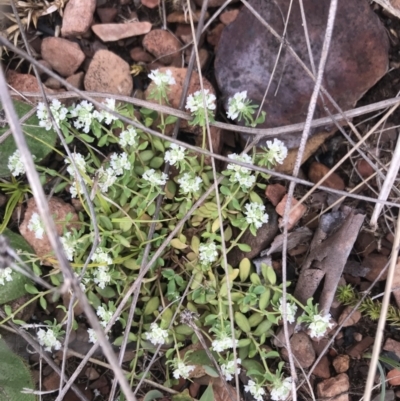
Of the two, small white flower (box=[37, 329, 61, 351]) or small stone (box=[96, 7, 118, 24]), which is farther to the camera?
small stone (box=[96, 7, 118, 24])

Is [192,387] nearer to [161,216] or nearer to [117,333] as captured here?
[117,333]

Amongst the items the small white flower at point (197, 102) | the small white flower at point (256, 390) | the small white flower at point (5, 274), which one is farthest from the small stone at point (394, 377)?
the small white flower at point (5, 274)

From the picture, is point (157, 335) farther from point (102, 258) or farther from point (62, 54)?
point (62, 54)

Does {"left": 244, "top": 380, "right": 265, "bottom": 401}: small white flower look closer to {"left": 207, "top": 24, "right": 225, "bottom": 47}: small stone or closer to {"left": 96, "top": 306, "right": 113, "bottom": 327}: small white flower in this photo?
{"left": 96, "top": 306, "right": 113, "bottom": 327}: small white flower

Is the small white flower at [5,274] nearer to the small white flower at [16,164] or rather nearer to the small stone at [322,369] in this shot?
the small white flower at [16,164]

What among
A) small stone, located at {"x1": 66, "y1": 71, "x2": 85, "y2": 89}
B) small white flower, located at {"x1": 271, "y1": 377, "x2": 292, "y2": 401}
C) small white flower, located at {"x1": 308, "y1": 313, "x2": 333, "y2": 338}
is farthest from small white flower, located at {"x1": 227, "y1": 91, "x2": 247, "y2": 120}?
small white flower, located at {"x1": 271, "y1": 377, "x2": 292, "y2": 401}

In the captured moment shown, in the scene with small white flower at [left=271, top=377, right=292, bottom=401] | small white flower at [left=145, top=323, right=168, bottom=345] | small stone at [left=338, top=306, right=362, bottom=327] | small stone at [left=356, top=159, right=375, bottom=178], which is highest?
small stone at [left=356, top=159, right=375, bottom=178]
